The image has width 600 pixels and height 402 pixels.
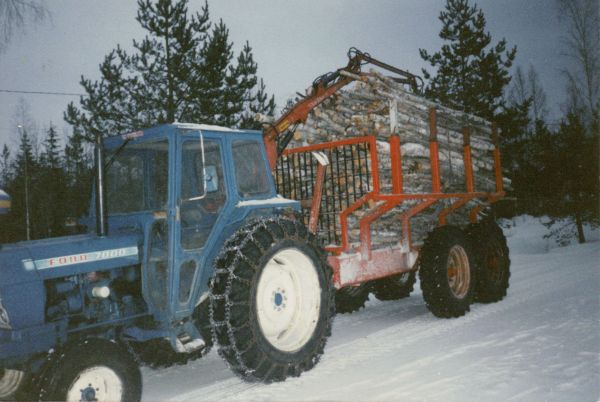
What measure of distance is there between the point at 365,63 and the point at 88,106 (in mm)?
11514

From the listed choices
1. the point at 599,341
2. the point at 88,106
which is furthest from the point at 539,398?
the point at 88,106

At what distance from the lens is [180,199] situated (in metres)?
4.33

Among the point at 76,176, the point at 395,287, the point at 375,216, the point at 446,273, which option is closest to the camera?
the point at 375,216

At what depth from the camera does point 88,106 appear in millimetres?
16281

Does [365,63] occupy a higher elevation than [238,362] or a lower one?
higher

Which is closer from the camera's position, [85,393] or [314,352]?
[85,393]

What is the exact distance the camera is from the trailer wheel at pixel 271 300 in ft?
14.1

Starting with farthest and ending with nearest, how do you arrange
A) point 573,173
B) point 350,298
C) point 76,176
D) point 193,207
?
point 76,176
point 573,173
point 350,298
point 193,207

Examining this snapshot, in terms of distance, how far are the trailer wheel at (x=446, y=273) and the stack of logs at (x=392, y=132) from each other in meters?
0.50

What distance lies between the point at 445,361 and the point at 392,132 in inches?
111

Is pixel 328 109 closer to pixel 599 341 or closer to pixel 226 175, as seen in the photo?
pixel 226 175

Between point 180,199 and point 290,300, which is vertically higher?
point 180,199

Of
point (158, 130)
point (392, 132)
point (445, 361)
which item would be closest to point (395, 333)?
point (445, 361)

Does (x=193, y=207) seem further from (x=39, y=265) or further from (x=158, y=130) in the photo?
(x=39, y=265)
